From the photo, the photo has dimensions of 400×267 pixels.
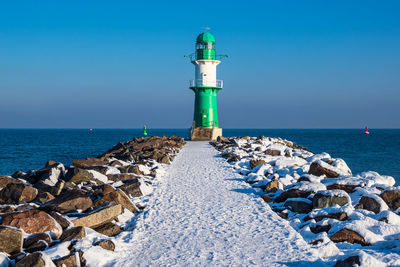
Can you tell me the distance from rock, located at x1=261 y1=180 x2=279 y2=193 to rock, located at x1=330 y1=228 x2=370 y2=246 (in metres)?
3.33

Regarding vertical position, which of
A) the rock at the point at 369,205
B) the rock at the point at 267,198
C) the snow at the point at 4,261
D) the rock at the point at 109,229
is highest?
the rock at the point at 369,205

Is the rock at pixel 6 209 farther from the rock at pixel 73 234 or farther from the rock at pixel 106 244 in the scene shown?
the rock at pixel 106 244

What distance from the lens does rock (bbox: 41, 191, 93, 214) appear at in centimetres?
687

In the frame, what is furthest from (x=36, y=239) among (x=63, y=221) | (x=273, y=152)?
(x=273, y=152)

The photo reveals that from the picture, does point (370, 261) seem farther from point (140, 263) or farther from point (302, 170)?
point (302, 170)

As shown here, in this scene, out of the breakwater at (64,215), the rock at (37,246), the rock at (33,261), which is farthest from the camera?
the rock at (37,246)

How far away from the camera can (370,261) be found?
4.35 metres

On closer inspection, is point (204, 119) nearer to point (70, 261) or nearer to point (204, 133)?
point (204, 133)

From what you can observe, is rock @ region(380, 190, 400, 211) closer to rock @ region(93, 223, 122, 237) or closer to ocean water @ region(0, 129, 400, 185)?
rock @ region(93, 223, 122, 237)

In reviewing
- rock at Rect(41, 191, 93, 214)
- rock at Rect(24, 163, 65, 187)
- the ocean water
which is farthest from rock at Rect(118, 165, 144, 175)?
the ocean water

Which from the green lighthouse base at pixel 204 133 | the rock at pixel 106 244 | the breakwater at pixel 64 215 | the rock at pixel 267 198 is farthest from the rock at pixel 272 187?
the green lighthouse base at pixel 204 133

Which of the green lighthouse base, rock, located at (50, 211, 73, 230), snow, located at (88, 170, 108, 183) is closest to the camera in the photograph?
rock, located at (50, 211, 73, 230)

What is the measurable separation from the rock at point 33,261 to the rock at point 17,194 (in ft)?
13.4

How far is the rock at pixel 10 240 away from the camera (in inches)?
192
